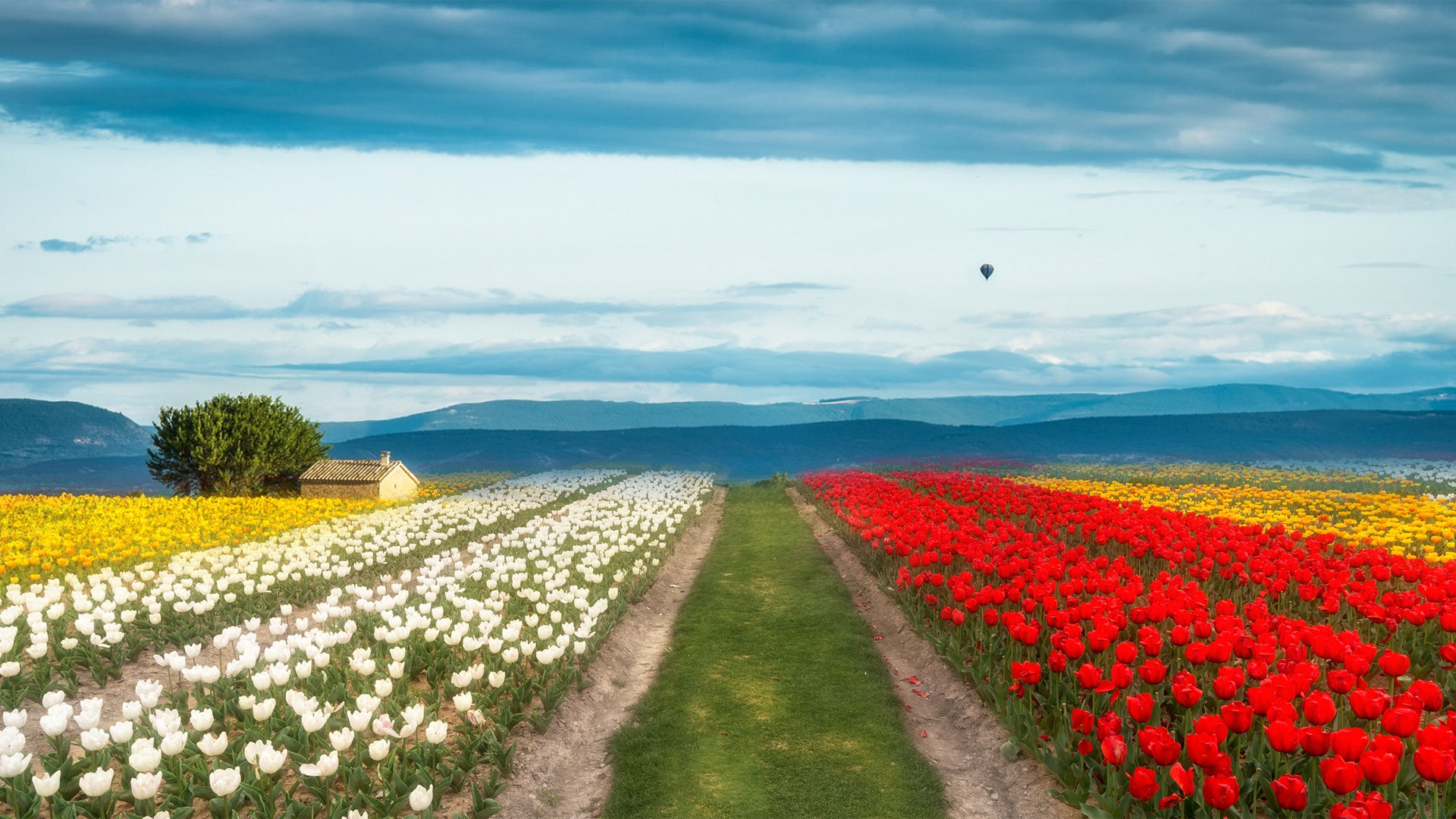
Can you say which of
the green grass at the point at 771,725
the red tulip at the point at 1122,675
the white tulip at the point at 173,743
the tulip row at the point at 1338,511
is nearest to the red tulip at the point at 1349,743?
the red tulip at the point at 1122,675

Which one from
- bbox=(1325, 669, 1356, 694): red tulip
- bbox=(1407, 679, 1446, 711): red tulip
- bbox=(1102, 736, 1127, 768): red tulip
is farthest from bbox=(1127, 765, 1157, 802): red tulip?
bbox=(1407, 679, 1446, 711): red tulip

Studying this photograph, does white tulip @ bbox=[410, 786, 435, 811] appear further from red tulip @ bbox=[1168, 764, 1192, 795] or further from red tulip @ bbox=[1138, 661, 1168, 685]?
red tulip @ bbox=[1138, 661, 1168, 685]

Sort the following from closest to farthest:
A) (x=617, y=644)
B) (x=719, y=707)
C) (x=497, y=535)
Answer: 1. (x=719, y=707)
2. (x=617, y=644)
3. (x=497, y=535)

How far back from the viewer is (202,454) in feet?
160

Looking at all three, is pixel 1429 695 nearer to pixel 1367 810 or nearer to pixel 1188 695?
pixel 1188 695

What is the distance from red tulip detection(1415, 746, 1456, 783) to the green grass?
5055 millimetres

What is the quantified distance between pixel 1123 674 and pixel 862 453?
8325cm

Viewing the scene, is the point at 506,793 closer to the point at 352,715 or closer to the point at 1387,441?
the point at 352,715

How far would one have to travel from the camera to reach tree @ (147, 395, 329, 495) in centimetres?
4916

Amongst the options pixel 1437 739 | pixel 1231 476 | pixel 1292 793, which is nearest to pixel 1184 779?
pixel 1292 793

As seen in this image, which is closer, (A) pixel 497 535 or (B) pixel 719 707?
(B) pixel 719 707

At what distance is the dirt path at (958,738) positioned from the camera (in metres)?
10.8

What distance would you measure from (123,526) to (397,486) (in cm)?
2568

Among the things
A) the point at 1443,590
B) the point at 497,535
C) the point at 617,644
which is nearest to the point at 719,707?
the point at 617,644
